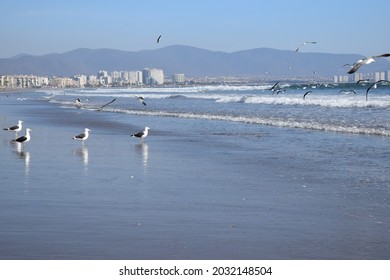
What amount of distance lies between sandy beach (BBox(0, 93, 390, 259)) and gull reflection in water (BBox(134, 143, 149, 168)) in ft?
0.14

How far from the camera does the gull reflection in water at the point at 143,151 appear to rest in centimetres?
1317

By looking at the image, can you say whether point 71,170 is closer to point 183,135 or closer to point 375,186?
point 375,186

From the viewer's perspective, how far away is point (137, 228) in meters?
7.03

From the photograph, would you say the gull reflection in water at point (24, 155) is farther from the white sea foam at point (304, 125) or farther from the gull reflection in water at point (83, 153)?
the white sea foam at point (304, 125)

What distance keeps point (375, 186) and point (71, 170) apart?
16.2 ft

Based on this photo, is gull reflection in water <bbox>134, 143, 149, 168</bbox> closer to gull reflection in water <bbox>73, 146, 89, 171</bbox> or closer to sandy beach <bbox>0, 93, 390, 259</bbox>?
sandy beach <bbox>0, 93, 390, 259</bbox>

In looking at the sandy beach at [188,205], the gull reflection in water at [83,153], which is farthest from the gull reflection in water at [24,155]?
the gull reflection in water at [83,153]

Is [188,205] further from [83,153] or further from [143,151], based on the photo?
[143,151]

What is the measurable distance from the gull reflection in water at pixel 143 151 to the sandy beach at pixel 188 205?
0.14 ft

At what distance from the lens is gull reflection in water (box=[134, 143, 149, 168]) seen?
43.2 ft

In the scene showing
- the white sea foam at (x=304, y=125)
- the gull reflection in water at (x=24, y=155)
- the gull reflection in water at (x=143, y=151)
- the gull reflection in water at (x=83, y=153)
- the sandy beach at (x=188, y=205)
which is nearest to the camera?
the sandy beach at (x=188, y=205)

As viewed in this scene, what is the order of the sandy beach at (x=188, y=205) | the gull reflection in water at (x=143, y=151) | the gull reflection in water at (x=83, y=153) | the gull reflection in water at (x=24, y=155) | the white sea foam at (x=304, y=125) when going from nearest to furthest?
the sandy beach at (x=188, y=205)
the gull reflection in water at (x=24, y=155)
the gull reflection in water at (x=83, y=153)
the gull reflection in water at (x=143, y=151)
the white sea foam at (x=304, y=125)

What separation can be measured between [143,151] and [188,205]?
23.1 ft
